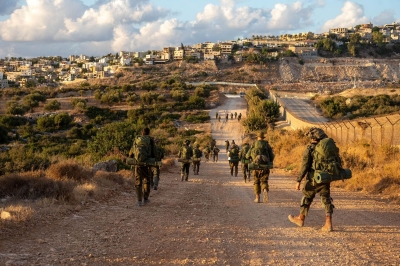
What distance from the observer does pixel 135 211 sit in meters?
11.2

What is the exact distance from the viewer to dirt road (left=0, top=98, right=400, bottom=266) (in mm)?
6832

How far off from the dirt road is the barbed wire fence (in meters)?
7.81

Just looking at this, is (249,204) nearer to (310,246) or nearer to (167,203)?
(167,203)

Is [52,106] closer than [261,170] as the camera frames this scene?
No

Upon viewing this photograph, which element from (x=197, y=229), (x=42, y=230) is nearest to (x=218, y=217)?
(x=197, y=229)

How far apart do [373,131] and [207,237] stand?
1557cm

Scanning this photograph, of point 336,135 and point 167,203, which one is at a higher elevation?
point 336,135

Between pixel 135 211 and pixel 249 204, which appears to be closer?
pixel 135 211

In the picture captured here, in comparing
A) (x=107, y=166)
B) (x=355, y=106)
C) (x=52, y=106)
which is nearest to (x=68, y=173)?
(x=107, y=166)

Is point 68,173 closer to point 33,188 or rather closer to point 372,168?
point 33,188

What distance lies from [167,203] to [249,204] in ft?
7.12

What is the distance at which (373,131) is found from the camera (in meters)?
21.7

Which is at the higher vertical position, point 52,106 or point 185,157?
point 52,106

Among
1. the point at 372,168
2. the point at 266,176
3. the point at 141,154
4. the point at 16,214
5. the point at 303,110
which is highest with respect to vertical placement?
the point at 303,110
